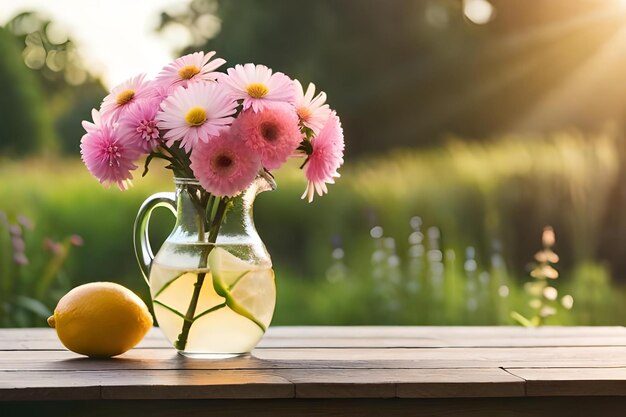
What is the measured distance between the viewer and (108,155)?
156 cm

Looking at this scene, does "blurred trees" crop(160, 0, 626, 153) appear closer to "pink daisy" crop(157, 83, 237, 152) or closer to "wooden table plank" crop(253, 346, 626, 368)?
"wooden table plank" crop(253, 346, 626, 368)

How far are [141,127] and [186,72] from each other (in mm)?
121

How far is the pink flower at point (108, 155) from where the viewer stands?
1.55m

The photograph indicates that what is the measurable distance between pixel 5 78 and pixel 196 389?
3842 millimetres

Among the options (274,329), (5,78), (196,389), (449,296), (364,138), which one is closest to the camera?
(196,389)

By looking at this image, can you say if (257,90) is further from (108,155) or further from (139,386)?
(139,386)

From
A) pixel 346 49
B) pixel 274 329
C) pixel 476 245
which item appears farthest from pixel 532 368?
pixel 346 49

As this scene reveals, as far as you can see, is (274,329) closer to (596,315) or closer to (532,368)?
(532,368)

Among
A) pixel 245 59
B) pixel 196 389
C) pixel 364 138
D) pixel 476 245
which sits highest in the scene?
pixel 245 59

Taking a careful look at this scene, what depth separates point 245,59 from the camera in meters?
5.57

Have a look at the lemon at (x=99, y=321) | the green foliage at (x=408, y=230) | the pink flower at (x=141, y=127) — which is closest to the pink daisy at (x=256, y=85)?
→ the pink flower at (x=141, y=127)

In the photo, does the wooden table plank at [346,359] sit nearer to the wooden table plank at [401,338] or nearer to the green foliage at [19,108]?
the wooden table plank at [401,338]

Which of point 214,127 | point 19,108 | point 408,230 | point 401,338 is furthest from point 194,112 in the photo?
point 19,108

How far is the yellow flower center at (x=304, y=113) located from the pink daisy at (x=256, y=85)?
4 cm
